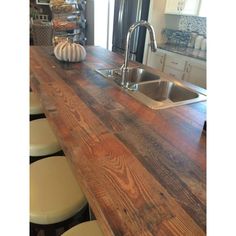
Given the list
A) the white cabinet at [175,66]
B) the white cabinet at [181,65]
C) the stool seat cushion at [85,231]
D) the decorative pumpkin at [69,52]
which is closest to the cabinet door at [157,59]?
the white cabinet at [181,65]

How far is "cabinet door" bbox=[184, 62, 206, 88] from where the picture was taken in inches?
117

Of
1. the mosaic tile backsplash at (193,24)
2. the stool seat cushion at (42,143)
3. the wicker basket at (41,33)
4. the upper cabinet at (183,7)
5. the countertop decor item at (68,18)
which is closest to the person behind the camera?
the stool seat cushion at (42,143)

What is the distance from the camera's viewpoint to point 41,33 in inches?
206

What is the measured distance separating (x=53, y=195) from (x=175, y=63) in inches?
118

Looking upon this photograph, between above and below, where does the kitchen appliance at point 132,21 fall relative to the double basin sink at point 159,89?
above

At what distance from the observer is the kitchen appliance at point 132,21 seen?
12.2 ft

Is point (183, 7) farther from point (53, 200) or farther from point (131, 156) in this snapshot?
point (53, 200)

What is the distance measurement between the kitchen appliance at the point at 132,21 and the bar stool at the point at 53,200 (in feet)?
10.9

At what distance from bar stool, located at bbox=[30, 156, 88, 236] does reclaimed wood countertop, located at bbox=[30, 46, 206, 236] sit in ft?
0.74

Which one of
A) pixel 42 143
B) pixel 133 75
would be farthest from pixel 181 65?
pixel 42 143

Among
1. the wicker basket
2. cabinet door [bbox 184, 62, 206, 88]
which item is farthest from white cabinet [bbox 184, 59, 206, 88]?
the wicker basket

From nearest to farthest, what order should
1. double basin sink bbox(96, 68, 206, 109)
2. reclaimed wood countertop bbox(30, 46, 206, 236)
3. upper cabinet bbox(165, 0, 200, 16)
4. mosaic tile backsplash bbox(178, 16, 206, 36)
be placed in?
1. reclaimed wood countertop bbox(30, 46, 206, 236)
2. double basin sink bbox(96, 68, 206, 109)
3. upper cabinet bbox(165, 0, 200, 16)
4. mosaic tile backsplash bbox(178, 16, 206, 36)

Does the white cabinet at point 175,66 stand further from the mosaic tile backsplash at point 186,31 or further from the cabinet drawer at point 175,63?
the mosaic tile backsplash at point 186,31

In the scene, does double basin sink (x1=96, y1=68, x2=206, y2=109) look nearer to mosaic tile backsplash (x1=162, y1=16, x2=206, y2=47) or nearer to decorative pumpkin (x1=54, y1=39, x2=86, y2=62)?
decorative pumpkin (x1=54, y1=39, x2=86, y2=62)
